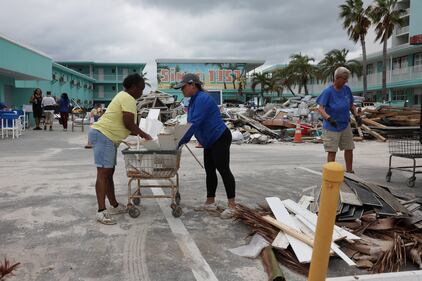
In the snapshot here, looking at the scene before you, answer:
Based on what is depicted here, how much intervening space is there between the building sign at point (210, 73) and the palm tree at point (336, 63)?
20.6 m

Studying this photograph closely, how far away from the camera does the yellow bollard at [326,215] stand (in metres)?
Answer: 2.27

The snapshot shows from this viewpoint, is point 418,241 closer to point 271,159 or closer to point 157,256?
point 157,256

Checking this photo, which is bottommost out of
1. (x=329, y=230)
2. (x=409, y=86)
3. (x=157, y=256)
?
(x=157, y=256)

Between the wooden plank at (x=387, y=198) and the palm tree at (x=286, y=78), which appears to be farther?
the palm tree at (x=286, y=78)

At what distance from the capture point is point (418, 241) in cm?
414

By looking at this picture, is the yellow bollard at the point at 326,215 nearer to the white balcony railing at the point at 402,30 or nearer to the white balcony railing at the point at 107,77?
the white balcony railing at the point at 402,30

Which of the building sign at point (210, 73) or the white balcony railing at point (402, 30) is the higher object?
the white balcony railing at point (402, 30)

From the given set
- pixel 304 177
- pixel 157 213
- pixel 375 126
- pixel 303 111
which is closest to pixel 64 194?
pixel 157 213

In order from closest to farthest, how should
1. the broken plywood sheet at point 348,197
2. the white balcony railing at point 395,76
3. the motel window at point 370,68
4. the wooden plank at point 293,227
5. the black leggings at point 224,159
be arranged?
the wooden plank at point 293,227 < the broken plywood sheet at point 348,197 < the black leggings at point 224,159 < the white balcony railing at point 395,76 < the motel window at point 370,68

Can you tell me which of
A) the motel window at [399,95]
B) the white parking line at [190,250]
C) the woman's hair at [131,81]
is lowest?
the white parking line at [190,250]

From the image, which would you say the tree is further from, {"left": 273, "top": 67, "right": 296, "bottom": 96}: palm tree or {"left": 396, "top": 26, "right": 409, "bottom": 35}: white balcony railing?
{"left": 396, "top": 26, "right": 409, "bottom": 35}: white balcony railing

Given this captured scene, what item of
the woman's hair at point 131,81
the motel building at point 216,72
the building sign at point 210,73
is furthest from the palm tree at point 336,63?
the woman's hair at point 131,81

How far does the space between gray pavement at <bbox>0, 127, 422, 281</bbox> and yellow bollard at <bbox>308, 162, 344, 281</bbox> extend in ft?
4.56

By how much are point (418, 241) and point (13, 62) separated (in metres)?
20.7
